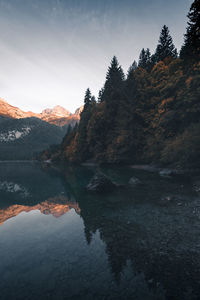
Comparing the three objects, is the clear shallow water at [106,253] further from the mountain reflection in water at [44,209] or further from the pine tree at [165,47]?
the pine tree at [165,47]

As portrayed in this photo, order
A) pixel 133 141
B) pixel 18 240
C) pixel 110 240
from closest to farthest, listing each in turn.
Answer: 1. pixel 110 240
2. pixel 18 240
3. pixel 133 141

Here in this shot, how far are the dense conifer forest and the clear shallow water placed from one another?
17.5 metres

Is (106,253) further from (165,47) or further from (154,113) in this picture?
(165,47)

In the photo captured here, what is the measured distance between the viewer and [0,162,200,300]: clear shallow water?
5.44 meters

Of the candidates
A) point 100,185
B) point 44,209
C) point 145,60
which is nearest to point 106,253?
point 44,209

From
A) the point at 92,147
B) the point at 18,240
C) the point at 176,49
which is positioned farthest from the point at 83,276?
the point at 176,49

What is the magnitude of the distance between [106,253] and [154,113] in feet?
131

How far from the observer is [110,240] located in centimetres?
864

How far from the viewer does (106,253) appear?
755 centimetres

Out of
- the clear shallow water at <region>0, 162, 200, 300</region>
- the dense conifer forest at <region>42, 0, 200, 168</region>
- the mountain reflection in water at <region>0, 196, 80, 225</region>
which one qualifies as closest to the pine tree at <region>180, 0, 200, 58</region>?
the dense conifer forest at <region>42, 0, 200, 168</region>

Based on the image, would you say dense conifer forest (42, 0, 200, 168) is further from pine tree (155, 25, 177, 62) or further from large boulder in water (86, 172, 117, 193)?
large boulder in water (86, 172, 117, 193)

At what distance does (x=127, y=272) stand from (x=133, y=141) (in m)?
40.3

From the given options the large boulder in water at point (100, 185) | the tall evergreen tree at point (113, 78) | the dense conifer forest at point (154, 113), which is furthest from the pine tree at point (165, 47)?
the large boulder in water at point (100, 185)

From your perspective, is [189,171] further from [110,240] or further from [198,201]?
[110,240]
